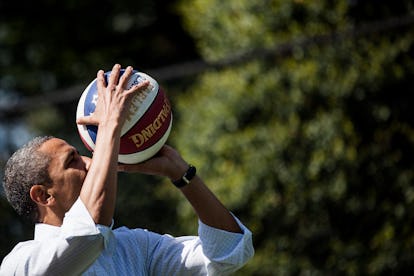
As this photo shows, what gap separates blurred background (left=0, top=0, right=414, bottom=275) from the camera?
6.71 metres

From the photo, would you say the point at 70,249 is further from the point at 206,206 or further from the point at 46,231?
the point at 206,206

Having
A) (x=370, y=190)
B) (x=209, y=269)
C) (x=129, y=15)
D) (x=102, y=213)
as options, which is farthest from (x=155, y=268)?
(x=129, y=15)

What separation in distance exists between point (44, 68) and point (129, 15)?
3.66 feet

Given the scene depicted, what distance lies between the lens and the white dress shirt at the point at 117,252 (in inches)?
117

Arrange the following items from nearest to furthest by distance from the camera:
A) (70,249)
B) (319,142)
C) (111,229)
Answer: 1. (70,249)
2. (111,229)
3. (319,142)

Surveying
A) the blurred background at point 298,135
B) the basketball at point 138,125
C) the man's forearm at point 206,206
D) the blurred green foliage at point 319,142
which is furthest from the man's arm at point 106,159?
the blurred green foliage at point 319,142

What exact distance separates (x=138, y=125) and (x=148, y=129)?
43 millimetres

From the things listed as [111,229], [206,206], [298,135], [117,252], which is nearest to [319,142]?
[298,135]

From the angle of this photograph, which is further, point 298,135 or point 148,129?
point 298,135

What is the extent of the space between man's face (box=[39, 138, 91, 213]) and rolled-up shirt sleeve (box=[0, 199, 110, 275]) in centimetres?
26

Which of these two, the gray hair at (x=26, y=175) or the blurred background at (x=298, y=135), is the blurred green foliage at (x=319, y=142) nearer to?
the blurred background at (x=298, y=135)

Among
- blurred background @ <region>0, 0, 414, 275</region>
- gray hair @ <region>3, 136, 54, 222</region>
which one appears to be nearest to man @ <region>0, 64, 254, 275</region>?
gray hair @ <region>3, 136, 54, 222</region>

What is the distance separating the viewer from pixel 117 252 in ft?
11.1

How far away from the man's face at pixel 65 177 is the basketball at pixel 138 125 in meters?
0.10
